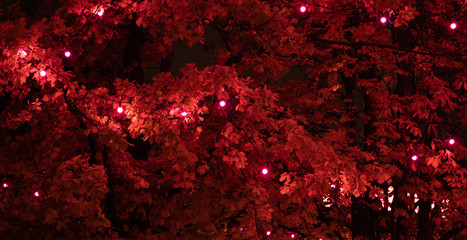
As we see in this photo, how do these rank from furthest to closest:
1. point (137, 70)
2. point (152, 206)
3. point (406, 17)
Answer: point (137, 70) < point (152, 206) < point (406, 17)

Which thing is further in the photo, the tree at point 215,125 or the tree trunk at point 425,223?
the tree trunk at point 425,223

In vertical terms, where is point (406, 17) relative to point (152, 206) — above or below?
above

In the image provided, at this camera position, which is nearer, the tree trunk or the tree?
the tree

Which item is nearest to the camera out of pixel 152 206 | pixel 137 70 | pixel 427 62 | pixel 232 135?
pixel 232 135

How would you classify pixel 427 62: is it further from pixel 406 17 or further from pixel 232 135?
pixel 232 135

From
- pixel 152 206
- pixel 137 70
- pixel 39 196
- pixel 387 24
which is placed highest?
pixel 387 24

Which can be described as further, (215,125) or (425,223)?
(425,223)

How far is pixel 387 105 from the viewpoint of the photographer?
8992 millimetres

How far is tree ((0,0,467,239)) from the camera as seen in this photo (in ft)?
18.8

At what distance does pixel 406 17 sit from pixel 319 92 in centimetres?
326

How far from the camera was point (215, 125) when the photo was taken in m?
7.63

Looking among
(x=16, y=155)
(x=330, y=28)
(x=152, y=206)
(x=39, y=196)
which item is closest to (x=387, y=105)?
(x=330, y=28)

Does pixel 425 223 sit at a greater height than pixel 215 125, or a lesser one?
greater

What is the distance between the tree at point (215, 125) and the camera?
574 centimetres
